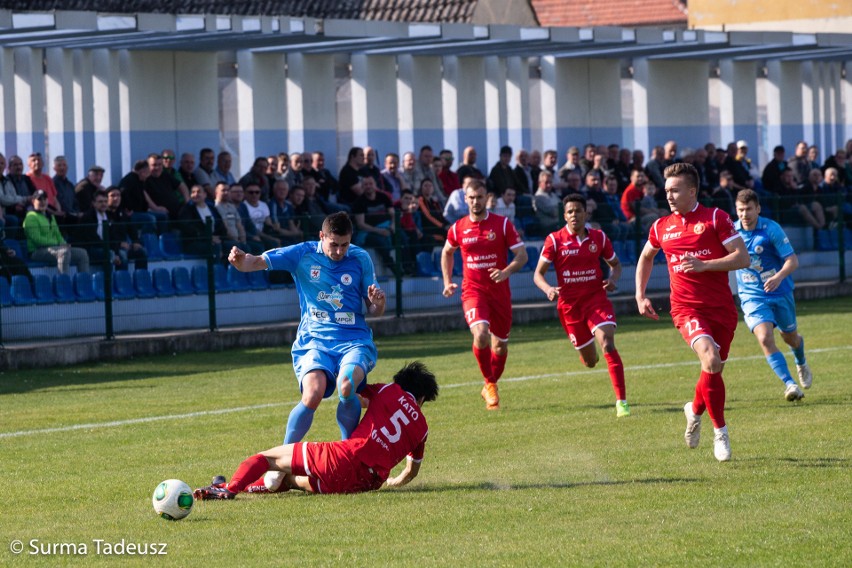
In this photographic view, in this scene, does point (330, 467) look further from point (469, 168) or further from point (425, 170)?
point (469, 168)

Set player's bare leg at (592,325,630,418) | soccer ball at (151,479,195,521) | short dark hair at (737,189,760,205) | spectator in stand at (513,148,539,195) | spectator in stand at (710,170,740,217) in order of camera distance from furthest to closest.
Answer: spectator in stand at (710,170,740,217), spectator in stand at (513,148,539,195), short dark hair at (737,189,760,205), player's bare leg at (592,325,630,418), soccer ball at (151,479,195,521)

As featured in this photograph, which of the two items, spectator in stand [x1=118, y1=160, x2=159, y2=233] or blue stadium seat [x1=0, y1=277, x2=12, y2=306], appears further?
spectator in stand [x1=118, y1=160, x2=159, y2=233]

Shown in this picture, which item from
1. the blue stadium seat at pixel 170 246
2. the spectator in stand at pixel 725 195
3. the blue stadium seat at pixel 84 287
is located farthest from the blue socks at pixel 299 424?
the spectator in stand at pixel 725 195

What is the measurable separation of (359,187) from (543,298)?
12.3 ft

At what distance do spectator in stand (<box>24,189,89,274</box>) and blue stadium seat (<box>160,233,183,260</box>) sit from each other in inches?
53.4

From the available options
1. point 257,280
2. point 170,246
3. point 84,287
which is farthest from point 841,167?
point 84,287

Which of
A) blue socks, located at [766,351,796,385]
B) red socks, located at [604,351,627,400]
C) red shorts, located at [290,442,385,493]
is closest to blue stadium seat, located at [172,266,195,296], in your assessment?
red socks, located at [604,351,627,400]

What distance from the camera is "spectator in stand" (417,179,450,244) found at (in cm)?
2197

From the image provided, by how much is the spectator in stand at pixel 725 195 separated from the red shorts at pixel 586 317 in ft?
36.3

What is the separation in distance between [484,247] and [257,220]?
261 inches

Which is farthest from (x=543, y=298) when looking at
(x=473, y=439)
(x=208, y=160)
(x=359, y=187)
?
(x=473, y=439)

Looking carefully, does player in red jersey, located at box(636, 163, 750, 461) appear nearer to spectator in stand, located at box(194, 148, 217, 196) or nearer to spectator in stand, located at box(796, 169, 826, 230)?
spectator in stand, located at box(194, 148, 217, 196)

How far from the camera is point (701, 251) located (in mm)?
10664

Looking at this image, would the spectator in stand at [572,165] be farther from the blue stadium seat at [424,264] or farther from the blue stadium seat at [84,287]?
the blue stadium seat at [84,287]
